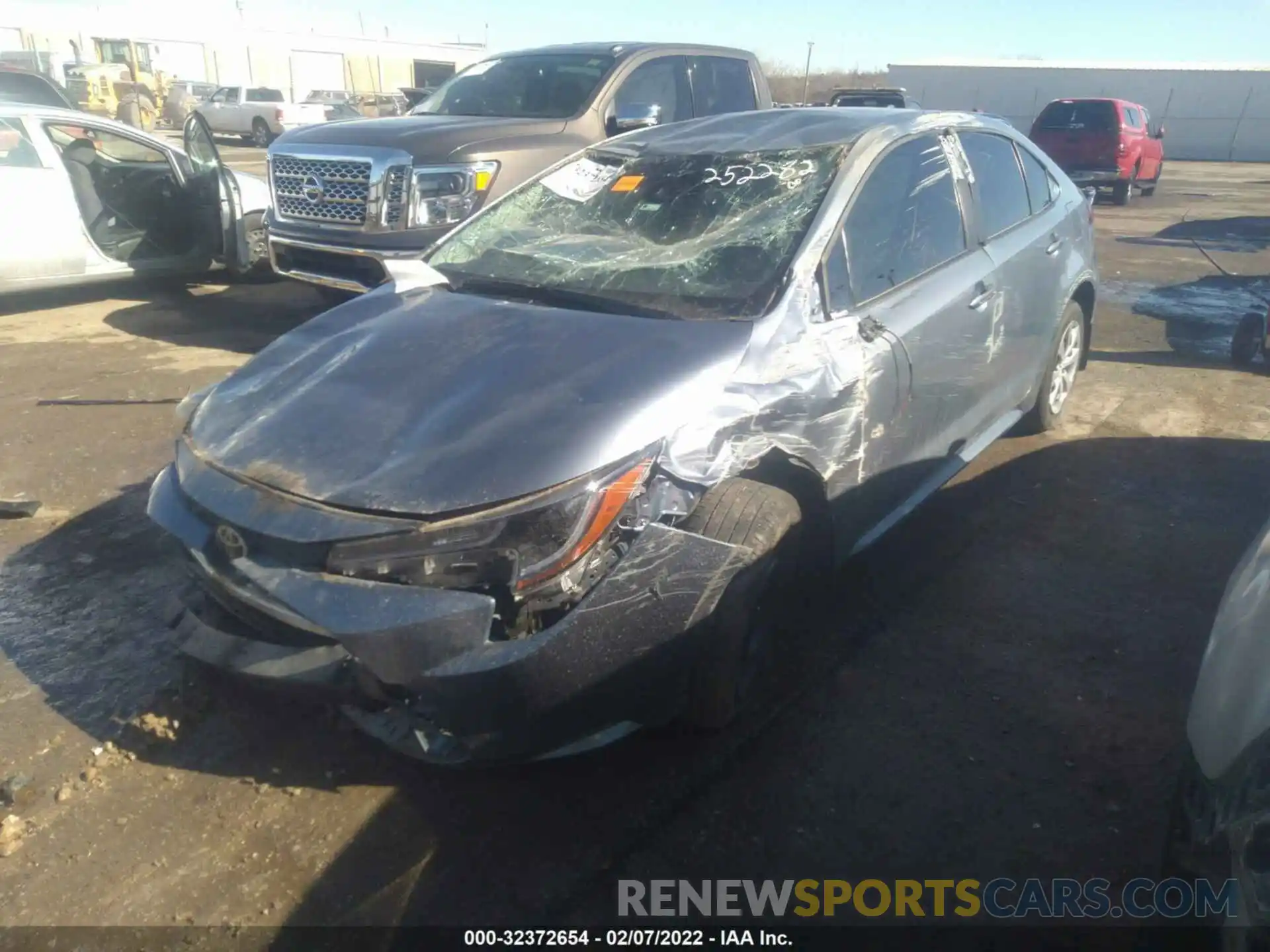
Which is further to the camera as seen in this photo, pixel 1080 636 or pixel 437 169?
pixel 437 169

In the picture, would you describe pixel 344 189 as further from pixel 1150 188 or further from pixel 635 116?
pixel 1150 188

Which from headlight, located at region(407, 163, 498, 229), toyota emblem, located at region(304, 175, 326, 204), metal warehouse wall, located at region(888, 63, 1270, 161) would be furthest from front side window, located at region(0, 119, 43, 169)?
metal warehouse wall, located at region(888, 63, 1270, 161)

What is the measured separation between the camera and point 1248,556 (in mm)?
2201

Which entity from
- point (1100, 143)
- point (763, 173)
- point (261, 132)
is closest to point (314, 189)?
point (763, 173)

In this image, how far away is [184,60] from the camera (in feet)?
163

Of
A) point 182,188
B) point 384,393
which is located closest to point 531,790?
point 384,393

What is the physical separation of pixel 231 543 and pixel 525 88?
5.85 m

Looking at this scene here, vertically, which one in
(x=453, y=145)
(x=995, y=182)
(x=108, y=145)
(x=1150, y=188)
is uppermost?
(x=995, y=182)

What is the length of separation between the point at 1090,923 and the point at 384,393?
2306mm

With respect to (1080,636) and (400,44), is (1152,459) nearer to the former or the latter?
(1080,636)

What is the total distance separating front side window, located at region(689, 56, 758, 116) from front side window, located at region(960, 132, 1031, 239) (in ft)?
11.4

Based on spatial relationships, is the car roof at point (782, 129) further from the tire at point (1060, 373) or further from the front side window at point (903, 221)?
the tire at point (1060, 373)

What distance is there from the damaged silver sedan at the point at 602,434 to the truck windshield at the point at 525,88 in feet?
10.8

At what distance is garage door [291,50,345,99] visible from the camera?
5094 centimetres
